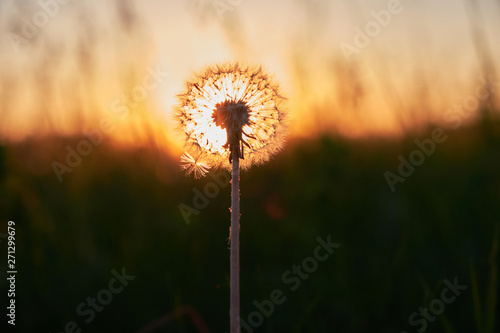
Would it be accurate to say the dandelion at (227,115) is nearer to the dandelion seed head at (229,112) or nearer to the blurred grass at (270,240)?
the dandelion seed head at (229,112)

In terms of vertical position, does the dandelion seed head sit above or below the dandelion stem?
above

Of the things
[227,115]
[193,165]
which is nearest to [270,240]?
[193,165]

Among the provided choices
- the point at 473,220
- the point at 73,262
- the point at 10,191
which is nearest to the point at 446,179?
the point at 473,220

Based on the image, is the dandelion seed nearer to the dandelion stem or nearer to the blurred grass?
the dandelion stem

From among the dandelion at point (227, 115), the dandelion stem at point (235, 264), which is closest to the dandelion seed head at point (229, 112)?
the dandelion at point (227, 115)

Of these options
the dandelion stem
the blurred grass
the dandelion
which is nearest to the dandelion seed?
the dandelion

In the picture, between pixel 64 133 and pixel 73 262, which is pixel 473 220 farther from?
pixel 64 133

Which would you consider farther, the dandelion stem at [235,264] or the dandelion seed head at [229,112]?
the dandelion seed head at [229,112]
